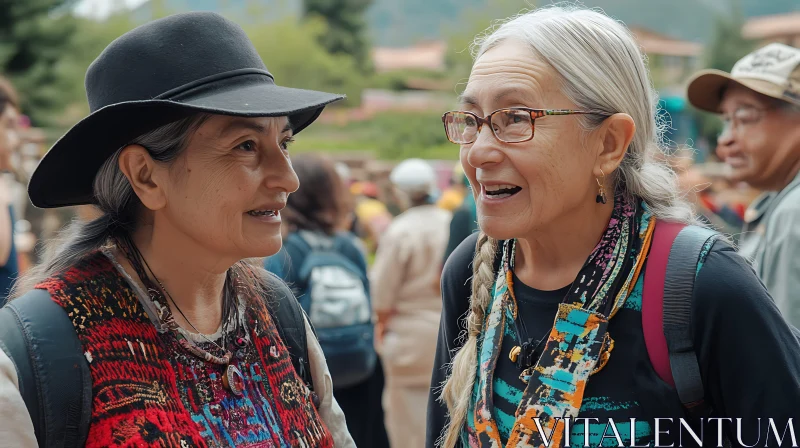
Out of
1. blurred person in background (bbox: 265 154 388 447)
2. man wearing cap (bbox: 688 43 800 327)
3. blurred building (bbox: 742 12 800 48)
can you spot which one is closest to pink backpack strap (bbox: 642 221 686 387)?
man wearing cap (bbox: 688 43 800 327)

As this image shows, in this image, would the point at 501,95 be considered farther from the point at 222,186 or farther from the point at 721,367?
the point at 721,367

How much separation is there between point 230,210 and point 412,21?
14441 cm

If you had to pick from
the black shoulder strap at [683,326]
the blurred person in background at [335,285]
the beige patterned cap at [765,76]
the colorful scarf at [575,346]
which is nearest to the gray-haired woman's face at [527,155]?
the colorful scarf at [575,346]

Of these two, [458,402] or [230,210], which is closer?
[230,210]

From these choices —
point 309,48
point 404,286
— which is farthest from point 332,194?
point 309,48

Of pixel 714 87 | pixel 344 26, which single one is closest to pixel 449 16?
pixel 344 26

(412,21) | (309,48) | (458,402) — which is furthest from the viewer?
(412,21)

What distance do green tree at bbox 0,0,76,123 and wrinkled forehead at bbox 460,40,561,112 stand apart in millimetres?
18466

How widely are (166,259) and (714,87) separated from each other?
8.99ft

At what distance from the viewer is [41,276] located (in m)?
1.92

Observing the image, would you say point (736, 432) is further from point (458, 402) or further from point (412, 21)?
point (412, 21)

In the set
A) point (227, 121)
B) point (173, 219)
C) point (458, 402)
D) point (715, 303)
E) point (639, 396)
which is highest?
point (227, 121)

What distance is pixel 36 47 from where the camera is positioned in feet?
61.0

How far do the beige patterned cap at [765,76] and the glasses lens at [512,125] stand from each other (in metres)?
1.78
